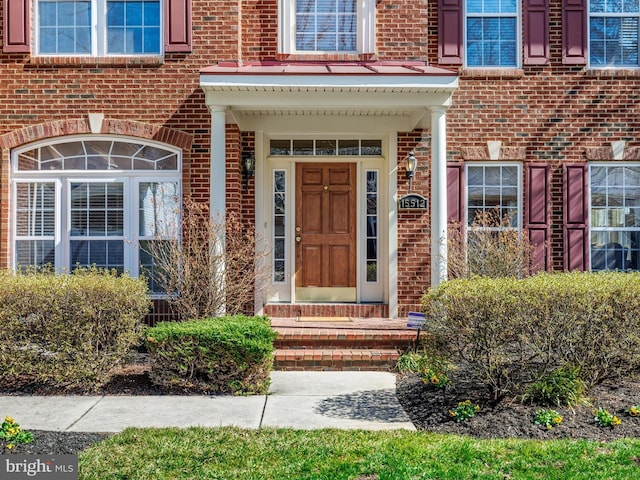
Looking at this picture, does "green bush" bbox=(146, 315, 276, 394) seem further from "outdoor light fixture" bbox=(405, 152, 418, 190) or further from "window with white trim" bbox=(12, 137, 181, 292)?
"outdoor light fixture" bbox=(405, 152, 418, 190)

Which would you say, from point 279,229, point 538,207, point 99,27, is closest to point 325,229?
point 279,229

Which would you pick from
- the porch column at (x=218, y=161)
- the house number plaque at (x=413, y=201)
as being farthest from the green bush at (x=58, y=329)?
the house number plaque at (x=413, y=201)

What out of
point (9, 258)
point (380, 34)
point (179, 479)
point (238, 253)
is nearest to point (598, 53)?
point (380, 34)

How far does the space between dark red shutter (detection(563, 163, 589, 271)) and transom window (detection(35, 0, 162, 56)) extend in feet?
20.4

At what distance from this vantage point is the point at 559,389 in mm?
5066

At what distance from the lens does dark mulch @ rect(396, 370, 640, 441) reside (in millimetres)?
4598

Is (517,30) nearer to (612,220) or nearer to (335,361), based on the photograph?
(612,220)

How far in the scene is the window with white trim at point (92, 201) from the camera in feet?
27.2

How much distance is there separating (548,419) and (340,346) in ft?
9.66

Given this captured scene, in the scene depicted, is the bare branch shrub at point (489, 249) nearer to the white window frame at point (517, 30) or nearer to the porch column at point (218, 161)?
the white window frame at point (517, 30)

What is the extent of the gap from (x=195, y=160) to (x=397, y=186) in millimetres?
2923

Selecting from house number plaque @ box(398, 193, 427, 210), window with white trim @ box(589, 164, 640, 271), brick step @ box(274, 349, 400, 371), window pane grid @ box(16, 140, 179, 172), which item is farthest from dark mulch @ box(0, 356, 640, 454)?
window with white trim @ box(589, 164, 640, 271)

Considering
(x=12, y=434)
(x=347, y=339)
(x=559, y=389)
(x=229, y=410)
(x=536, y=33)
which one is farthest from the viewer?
(x=536, y=33)

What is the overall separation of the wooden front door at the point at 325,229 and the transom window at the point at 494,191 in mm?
1751
